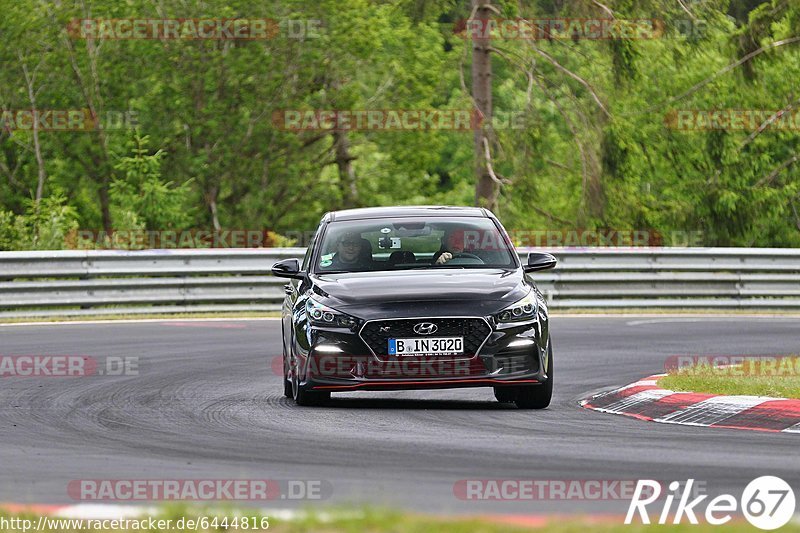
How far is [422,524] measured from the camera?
6.51 meters

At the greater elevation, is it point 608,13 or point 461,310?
point 608,13

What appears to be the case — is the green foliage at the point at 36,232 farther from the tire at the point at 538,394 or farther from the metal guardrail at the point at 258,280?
the tire at the point at 538,394

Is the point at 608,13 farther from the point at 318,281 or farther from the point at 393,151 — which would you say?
the point at 318,281

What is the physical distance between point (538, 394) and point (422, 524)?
229 inches

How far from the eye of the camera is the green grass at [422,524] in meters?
6.41

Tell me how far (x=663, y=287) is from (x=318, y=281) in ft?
47.2

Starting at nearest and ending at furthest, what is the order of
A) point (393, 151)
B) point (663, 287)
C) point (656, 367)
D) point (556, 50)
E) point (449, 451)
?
point (449, 451)
point (656, 367)
point (663, 287)
point (393, 151)
point (556, 50)

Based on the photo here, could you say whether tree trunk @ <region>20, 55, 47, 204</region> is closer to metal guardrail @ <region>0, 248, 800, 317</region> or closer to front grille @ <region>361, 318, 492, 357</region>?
metal guardrail @ <region>0, 248, 800, 317</region>

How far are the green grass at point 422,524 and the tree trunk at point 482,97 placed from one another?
25371 mm

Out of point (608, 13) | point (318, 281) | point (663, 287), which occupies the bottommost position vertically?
point (663, 287)

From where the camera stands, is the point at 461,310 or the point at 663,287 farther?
the point at 663,287

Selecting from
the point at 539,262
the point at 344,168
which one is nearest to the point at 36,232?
the point at 539,262

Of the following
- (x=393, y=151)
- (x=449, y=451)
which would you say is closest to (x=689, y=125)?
(x=393, y=151)

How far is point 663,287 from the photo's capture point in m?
26.3
